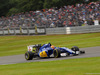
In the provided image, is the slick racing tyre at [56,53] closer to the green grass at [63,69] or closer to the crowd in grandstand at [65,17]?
the green grass at [63,69]

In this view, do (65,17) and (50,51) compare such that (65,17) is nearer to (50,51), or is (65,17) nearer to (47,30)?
(47,30)

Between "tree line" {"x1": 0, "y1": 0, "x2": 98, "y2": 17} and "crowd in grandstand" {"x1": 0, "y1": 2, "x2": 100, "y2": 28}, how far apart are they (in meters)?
5.26

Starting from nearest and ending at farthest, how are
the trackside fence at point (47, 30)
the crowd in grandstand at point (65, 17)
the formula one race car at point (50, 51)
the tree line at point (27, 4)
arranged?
the formula one race car at point (50, 51) → the trackside fence at point (47, 30) → the crowd in grandstand at point (65, 17) → the tree line at point (27, 4)

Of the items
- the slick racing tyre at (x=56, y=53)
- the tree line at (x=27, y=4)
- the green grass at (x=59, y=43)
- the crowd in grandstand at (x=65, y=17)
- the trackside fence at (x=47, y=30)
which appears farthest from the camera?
the tree line at (x=27, y=4)

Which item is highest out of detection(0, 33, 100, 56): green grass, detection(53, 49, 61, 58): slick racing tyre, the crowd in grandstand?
the crowd in grandstand

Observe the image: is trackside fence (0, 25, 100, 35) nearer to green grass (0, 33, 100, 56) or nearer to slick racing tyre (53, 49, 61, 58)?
green grass (0, 33, 100, 56)

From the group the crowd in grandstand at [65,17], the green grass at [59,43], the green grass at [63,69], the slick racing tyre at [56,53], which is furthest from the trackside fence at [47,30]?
the green grass at [63,69]

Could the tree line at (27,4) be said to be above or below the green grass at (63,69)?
above

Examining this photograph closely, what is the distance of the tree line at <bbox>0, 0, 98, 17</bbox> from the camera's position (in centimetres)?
4569

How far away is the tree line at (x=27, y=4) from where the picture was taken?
45688 mm

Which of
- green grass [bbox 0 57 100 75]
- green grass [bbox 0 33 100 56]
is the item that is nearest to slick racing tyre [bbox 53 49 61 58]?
green grass [bbox 0 57 100 75]

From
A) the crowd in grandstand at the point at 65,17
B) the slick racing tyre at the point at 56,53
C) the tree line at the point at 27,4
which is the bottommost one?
the slick racing tyre at the point at 56,53

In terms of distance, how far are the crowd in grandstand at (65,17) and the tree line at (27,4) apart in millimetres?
5262

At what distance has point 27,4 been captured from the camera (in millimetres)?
51000
